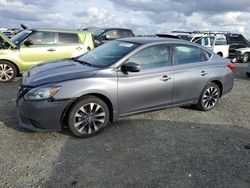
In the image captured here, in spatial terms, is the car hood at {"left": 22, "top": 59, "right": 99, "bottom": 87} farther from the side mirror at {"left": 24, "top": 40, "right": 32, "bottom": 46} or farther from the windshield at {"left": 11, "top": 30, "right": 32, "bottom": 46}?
the windshield at {"left": 11, "top": 30, "right": 32, "bottom": 46}

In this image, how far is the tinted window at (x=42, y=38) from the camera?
865 cm

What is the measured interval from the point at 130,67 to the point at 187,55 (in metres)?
1.61

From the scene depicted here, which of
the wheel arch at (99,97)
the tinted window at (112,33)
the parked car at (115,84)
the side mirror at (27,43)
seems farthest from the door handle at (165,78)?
the tinted window at (112,33)

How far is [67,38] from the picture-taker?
9.24 m

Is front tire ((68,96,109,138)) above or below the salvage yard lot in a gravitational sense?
above

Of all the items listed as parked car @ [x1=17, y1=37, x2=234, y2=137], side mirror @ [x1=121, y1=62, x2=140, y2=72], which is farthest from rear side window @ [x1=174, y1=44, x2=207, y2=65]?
side mirror @ [x1=121, y1=62, x2=140, y2=72]

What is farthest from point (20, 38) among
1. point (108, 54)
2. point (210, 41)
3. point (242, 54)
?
point (242, 54)

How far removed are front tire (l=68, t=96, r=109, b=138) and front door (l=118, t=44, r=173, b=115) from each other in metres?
0.34

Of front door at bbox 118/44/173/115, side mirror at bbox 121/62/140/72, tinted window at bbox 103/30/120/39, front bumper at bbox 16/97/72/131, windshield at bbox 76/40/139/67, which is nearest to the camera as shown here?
front bumper at bbox 16/97/72/131

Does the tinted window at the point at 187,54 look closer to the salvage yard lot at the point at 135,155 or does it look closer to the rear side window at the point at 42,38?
the salvage yard lot at the point at 135,155

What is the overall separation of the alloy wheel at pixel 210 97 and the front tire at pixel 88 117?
2486 millimetres

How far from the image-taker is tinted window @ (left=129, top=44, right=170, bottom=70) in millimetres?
4858

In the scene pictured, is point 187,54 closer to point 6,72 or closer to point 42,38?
point 42,38

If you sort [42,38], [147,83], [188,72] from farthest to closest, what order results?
1. [42,38]
2. [188,72]
3. [147,83]
